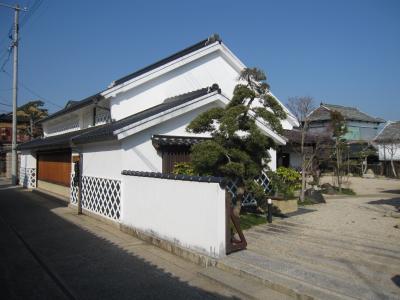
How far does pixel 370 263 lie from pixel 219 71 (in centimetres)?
1333

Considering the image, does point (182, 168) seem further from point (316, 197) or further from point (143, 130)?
point (316, 197)

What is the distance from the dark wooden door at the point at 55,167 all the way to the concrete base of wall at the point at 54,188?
10.0 inches

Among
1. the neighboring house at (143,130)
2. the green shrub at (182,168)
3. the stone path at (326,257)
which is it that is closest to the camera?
the stone path at (326,257)

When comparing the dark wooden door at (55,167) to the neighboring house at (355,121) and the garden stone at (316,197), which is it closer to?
the garden stone at (316,197)

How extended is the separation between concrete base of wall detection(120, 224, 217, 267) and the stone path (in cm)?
42

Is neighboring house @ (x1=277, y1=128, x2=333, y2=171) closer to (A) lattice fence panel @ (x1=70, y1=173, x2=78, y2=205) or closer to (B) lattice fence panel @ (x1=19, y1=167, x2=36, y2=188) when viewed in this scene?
(A) lattice fence panel @ (x1=70, y1=173, x2=78, y2=205)

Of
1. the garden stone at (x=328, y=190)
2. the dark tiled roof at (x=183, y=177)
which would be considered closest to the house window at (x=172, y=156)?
the dark tiled roof at (x=183, y=177)

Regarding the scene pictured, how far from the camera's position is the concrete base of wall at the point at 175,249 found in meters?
7.22

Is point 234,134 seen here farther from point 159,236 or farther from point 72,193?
point 72,193

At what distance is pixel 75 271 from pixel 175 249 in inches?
85.5

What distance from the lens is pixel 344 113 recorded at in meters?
44.8

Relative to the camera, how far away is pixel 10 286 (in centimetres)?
644

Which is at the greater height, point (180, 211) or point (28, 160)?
point (28, 160)

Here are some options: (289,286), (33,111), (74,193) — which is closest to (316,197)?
(289,286)
